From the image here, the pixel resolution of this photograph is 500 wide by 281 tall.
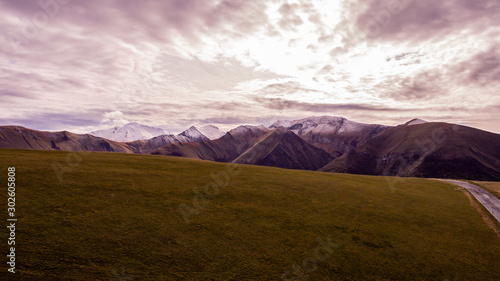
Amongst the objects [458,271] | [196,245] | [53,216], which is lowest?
[458,271]

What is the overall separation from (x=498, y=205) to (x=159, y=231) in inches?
2025

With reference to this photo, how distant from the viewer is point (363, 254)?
18.7 metres

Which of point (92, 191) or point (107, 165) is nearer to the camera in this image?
point (92, 191)

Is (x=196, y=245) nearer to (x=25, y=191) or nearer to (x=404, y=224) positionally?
(x=25, y=191)

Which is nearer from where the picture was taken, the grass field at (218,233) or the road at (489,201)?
the grass field at (218,233)

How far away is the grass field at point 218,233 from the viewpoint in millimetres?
14094

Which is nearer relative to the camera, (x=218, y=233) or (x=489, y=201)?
(x=218, y=233)

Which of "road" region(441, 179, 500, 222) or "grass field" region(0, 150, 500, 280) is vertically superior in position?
"grass field" region(0, 150, 500, 280)

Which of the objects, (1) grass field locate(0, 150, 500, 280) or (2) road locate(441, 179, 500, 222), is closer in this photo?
(1) grass field locate(0, 150, 500, 280)

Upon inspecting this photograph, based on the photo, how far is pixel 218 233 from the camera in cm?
1883

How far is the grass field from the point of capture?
14094 millimetres

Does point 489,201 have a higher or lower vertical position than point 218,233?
lower

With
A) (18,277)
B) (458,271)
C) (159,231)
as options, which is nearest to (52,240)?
(18,277)

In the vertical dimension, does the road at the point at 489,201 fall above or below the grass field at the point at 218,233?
below
